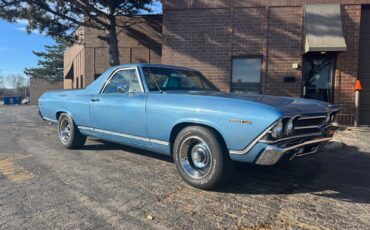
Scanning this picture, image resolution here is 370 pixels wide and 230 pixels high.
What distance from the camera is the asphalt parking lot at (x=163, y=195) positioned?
3248mm

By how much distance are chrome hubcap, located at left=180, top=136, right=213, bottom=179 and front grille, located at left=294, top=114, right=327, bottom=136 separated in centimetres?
105

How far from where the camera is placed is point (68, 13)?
42.3ft

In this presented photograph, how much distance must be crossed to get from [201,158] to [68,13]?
35.3 feet

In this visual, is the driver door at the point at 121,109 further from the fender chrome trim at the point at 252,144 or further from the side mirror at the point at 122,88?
the fender chrome trim at the point at 252,144

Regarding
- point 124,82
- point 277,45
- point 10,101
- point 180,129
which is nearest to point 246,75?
point 277,45

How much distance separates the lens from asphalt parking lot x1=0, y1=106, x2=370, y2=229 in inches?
128

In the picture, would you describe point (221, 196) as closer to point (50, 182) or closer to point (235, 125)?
point (235, 125)

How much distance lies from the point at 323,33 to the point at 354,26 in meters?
1.25

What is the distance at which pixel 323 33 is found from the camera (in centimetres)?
1007

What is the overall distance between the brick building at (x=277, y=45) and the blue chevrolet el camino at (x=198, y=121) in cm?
573

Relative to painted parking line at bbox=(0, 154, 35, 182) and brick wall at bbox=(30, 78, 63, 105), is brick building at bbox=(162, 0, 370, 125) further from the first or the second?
brick wall at bbox=(30, 78, 63, 105)

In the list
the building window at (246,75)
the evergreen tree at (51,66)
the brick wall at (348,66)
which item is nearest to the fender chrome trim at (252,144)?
the building window at (246,75)

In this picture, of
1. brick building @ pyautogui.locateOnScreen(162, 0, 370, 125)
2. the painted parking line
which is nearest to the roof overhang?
brick building @ pyautogui.locateOnScreen(162, 0, 370, 125)

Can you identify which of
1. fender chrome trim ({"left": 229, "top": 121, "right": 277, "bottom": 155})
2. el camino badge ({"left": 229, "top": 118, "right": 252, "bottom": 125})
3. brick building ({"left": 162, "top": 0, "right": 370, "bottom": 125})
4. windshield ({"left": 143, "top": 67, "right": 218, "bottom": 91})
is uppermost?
brick building ({"left": 162, "top": 0, "right": 370, "bottom": 125})
